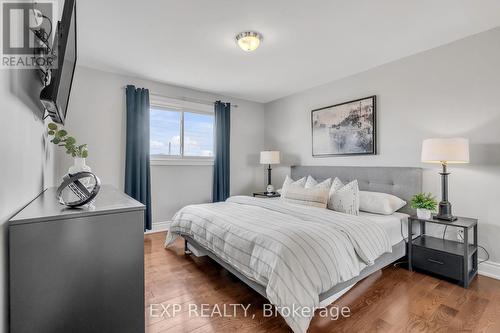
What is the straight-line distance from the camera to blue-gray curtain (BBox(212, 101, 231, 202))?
4527 millimetres

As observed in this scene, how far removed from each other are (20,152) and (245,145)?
4106 mm

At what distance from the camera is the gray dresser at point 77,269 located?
32.0 inches

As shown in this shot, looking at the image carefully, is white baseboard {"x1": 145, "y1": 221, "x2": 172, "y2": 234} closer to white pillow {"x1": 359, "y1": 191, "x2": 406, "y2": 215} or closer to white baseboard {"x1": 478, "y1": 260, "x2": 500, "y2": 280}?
white pillow {"x1": 359, "y1": 191, "x2": 406, "y2": 215}

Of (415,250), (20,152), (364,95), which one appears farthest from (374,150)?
(20,152)

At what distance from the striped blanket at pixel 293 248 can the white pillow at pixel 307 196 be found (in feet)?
1.12

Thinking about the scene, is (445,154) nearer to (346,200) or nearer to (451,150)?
(451,150)

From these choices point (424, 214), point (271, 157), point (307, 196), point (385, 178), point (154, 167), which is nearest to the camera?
point (424, 214)

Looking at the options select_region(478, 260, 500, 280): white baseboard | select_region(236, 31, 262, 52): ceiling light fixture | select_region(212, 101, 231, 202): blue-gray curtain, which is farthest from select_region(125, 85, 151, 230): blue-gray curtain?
select_region(478, 260, 500, 280): white baseboard

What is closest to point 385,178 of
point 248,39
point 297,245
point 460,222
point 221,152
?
point 460,222

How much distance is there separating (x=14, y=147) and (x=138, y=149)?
283 centimetres

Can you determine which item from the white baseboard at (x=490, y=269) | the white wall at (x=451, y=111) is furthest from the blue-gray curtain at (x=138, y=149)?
the white baseboard at (x=490, y=269)

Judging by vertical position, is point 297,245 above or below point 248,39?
below

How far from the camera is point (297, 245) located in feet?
5.50

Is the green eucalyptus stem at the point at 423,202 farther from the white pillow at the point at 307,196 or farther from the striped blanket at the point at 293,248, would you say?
the white pillow at the point at 307,196
